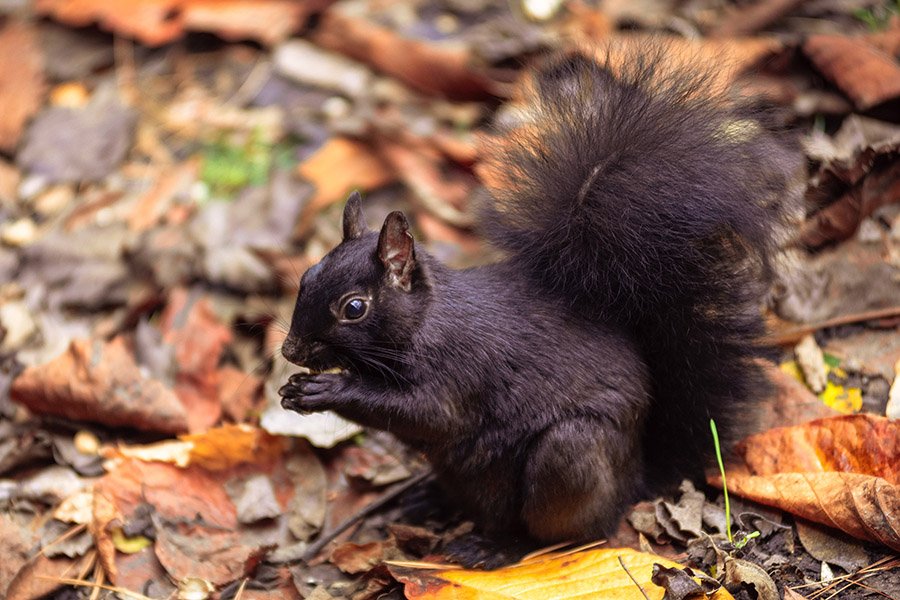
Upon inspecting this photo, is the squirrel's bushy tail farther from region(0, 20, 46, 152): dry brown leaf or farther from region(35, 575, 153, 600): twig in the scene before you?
region(0, 20, 46, 152): dry brown leaf

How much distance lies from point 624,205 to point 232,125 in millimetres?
3122

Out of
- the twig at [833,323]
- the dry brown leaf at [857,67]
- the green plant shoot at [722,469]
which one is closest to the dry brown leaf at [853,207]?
the twig at [833,323]

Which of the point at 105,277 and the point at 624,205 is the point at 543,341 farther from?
the point at 105,277

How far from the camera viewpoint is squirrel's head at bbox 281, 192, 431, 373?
3.03 m

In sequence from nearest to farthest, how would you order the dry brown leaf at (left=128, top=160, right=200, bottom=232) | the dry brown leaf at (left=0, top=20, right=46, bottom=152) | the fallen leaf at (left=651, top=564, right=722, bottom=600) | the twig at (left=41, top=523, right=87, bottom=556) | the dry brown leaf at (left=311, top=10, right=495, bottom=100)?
the fallen leaf at (left=651, top=564, right=722, bottom=600)
the twig at (left=41, top=523, right=87, bottom=556)
the dry brown leaf at (left=128, top=160, right=200, bottom=232)
the dry brown leaf at (left=311, top=10, right=495, bottom=100)
the dry brown leaf at (left=0, top=20, right=46, bottom=152)

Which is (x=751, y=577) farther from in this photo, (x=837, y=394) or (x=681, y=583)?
(x=837, y=394)

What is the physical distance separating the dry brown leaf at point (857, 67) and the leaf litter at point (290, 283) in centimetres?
1

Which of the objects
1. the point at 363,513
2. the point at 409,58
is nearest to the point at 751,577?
the point at 363,513

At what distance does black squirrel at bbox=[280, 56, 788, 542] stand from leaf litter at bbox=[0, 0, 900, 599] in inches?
14.1

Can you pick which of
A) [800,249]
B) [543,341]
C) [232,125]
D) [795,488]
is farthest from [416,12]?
[795,488]

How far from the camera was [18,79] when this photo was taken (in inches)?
225

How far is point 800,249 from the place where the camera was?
153 inches

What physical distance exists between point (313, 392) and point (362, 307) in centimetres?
30

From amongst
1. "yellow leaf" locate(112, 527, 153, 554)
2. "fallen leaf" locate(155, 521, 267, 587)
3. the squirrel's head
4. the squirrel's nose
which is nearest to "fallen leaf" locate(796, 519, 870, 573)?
the squirrel's head
